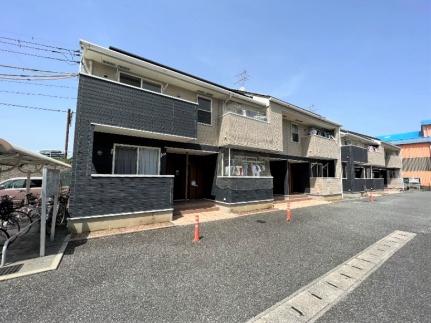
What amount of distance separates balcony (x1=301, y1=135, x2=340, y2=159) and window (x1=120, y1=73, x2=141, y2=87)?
46.6 feet

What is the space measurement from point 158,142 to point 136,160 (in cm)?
132

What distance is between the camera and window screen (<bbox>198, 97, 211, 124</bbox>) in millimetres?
12924

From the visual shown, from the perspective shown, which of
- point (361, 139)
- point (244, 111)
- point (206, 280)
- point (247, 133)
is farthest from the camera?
point (361, 139)

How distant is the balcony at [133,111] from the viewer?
27.5ft

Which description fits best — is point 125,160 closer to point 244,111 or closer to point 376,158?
point 244,111

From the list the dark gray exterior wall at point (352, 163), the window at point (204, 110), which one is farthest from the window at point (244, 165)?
the dark gray exterior wall at point (352, 163)

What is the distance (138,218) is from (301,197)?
13.7m

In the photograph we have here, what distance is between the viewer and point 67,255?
6.09 metres

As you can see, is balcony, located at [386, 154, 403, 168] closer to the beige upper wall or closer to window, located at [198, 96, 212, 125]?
the beige upper wall

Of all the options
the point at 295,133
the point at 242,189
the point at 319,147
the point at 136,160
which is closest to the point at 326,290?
the point at 242,189

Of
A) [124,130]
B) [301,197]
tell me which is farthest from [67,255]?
[301,197]

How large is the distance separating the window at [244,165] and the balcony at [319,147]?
16.9 ft

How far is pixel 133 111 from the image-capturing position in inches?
363

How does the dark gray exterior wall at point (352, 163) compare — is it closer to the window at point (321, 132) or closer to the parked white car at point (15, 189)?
the window at point (321, 132)
